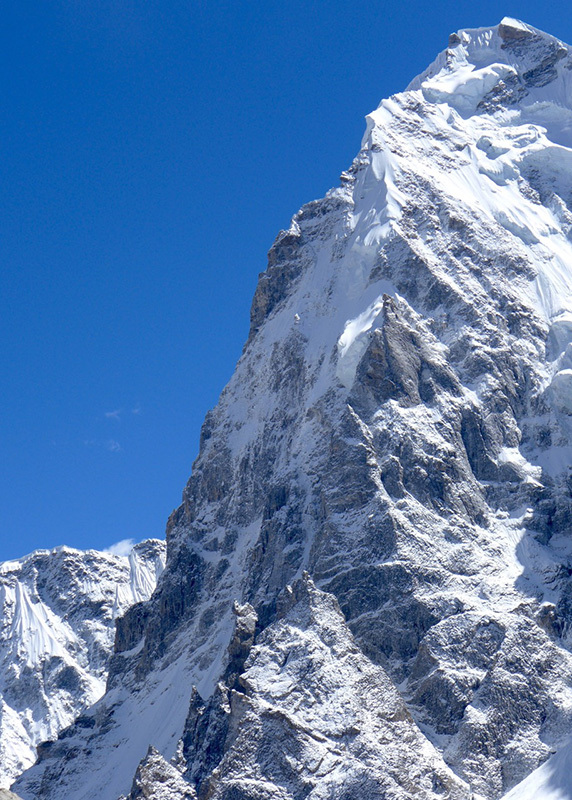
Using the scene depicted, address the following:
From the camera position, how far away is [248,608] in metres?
182

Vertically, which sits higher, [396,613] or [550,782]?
[396,613]

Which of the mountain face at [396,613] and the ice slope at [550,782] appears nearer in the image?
the ice slope at [550,782]

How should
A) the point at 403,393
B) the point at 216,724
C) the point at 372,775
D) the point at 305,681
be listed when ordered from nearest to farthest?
the point at 372,775 < the point at 305,681 < the point at 216,724 < the point at 403,393

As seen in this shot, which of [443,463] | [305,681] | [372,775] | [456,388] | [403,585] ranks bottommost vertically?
[372,775]

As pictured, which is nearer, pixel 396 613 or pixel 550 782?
pixel 550 782

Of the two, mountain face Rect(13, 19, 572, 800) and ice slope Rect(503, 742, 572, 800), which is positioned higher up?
mountain face Rect(13, 19, 572, 800)

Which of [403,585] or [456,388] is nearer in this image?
[403,585]

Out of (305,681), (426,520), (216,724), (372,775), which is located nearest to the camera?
A: (372,775)

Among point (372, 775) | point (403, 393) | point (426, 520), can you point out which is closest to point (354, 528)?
point (426, 520)

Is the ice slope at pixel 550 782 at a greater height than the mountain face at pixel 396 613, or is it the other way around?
the mountain face at pixel 396 613

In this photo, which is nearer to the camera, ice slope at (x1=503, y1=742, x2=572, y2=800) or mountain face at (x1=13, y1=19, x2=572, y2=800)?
ice slope at (x1=503, y1=742, x2=572, y2=800)

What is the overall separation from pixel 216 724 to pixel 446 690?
82.9 feet

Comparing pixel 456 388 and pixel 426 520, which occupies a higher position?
pixel 456 388

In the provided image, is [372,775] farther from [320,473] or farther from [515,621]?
[320,473]
